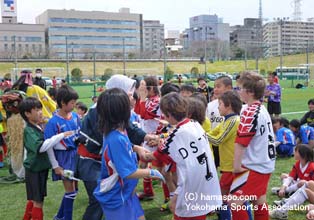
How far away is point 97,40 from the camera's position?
9938 centimetres

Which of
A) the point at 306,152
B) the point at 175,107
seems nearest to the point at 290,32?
the point at 306,152

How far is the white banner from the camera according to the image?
82.2m

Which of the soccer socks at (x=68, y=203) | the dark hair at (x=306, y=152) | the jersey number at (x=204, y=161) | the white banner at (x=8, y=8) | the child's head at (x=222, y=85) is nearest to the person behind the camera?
the jersey number at (x=204, y=161)

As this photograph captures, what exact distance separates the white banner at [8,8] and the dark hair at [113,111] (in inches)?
3397

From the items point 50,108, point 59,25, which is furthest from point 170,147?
point 59,25

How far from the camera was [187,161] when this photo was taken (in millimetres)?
3312

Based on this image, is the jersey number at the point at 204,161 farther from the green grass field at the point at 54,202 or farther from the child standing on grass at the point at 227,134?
the green grass field at the point at 54,202

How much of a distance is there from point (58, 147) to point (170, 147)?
1.84 metres

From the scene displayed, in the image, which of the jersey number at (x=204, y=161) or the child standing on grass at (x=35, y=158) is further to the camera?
the child standing on grass at (x=35, y=158)

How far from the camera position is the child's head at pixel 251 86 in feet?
13.0

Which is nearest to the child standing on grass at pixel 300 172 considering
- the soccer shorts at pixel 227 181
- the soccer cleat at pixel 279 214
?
the soccer cleat at pixel 279 214

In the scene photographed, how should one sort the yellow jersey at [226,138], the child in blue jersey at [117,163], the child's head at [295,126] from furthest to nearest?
the child's head at [295,126] → the yellow jersey at [226,138] → the child in blue jersey at [117,163]

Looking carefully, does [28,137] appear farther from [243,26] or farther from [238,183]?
[243,26]

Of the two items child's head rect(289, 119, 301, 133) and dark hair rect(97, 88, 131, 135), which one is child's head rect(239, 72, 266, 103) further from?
child's head rect(289, 119, 301, 133)
